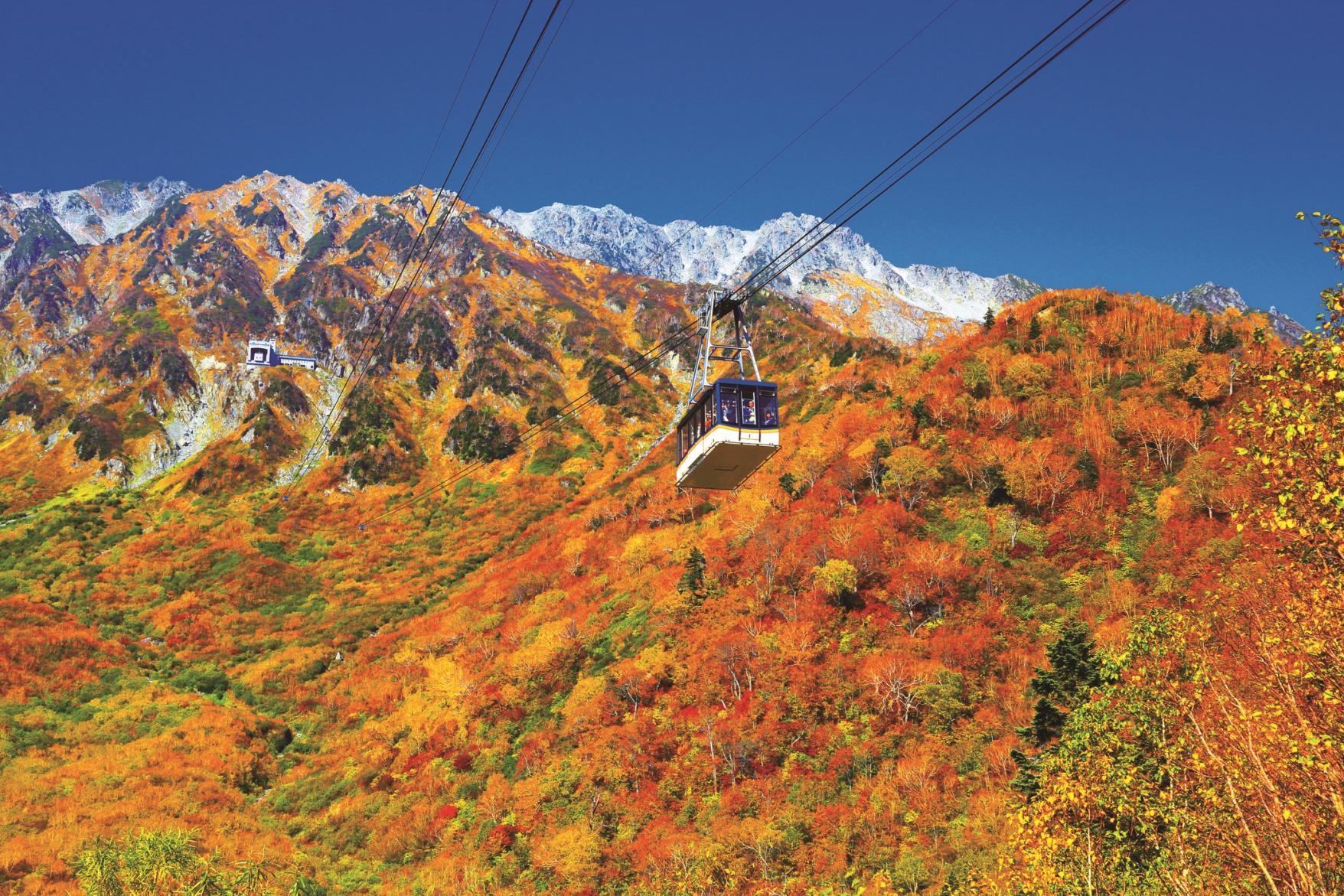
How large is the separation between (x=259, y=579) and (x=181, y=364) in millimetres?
95616

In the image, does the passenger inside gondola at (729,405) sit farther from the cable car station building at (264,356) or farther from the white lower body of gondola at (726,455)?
the cable car station building at (264,356)

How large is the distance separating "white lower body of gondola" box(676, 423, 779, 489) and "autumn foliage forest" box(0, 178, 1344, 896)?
13144 mm

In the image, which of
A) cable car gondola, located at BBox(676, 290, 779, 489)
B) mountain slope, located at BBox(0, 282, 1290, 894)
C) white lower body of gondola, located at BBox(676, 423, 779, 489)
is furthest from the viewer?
mountain slope, located at BBox(0, 282, 1290, 894)

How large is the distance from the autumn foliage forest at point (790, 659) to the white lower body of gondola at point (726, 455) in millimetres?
13144

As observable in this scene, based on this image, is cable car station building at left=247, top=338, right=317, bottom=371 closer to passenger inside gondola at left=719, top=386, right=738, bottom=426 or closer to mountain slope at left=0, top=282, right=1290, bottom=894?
mountain slope at left=0, top=282, right=1290, bottom=894

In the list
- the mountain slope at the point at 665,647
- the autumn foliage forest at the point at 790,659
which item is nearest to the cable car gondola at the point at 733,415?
the autumn foliage forest at the point at 790,659

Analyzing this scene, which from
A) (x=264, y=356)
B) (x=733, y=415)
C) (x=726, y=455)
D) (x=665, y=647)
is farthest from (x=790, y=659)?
(x=264, y=356)

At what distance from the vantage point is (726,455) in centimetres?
2777

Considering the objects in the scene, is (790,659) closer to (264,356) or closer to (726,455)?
(726,455)

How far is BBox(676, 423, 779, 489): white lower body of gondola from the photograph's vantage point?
27109 mm

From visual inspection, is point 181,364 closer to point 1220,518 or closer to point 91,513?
point 91,513

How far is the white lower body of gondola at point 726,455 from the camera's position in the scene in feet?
88.9

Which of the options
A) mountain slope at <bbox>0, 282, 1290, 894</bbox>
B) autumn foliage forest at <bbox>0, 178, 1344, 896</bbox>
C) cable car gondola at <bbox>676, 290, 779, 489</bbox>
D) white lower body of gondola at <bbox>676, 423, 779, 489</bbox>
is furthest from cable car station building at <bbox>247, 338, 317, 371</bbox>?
cable car gondola at <bbox>676, 290, 779, 489</bbox>

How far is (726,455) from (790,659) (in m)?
39.4
